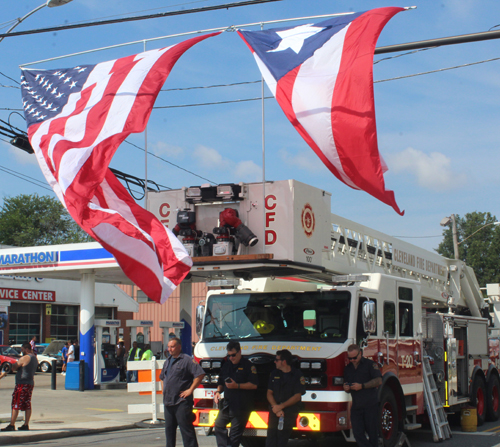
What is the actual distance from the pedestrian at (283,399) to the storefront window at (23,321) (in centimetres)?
2984

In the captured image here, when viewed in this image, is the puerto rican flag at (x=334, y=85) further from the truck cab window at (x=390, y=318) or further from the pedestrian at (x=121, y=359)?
the pedestrian at (x=121, y=359)

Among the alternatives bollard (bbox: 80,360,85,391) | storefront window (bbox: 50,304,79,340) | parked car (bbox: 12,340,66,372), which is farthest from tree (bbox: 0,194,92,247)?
bollard (bbox: 80,360,85,391)

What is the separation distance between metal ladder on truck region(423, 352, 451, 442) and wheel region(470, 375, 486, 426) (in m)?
1.90

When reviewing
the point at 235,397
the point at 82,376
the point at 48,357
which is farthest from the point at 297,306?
the point at 48,357

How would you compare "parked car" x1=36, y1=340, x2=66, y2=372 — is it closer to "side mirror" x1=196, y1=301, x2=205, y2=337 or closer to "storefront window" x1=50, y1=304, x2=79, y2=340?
"storefront window" x1=50, y1=304, x2=79, y2=340

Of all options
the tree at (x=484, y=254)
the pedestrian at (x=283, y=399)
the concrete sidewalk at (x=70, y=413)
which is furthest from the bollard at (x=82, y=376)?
the tree at (x=484, y=254)

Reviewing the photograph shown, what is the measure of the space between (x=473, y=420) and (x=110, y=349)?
1426cm

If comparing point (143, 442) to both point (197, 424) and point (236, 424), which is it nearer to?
point (197, 424)

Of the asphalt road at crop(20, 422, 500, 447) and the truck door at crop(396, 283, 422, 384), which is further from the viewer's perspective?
the asphalt road at crop(20, 422, 500, 447)

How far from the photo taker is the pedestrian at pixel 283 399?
27.0ft

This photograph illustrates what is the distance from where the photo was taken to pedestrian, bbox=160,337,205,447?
8.50 meters

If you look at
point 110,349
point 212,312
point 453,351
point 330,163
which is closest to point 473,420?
point 453,351

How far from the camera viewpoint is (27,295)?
35531 millimetres

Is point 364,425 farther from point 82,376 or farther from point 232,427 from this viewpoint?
point 82,376
